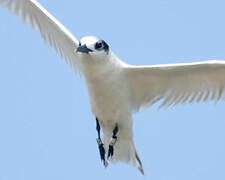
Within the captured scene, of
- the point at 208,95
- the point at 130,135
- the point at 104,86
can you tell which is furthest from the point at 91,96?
the point at 208,95

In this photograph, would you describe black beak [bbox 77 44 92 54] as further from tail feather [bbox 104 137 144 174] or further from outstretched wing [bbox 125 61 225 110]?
tail feather [bbox 104 137 144 174]

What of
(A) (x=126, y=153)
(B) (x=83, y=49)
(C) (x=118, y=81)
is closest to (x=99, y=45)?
(B) (x=83, y=49)

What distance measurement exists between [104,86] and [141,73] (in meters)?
0.61

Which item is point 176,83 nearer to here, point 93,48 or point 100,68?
point 100,68

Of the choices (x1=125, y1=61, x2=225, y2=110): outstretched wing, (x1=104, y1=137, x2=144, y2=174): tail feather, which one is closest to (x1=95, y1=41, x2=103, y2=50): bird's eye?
(x1=125, y1=61, x2=225, y2=110): outstretched wing

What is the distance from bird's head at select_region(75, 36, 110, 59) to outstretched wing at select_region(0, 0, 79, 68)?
3.42ft

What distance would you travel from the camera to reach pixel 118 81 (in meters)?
10.5

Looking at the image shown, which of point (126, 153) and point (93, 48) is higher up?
point (93, 48)

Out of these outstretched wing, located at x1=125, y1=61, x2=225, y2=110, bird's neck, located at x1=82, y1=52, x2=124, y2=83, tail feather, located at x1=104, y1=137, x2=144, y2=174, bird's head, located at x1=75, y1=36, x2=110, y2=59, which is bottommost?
tail feather, located at x1=104, y1=137, x2=144, y2=174

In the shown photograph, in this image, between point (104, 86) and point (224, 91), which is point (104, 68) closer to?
point (104, 86)

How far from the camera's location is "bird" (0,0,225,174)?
1028cm

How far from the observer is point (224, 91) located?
11.0 metres

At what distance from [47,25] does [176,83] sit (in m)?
1.83

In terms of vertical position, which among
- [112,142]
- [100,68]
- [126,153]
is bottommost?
[126,153]
